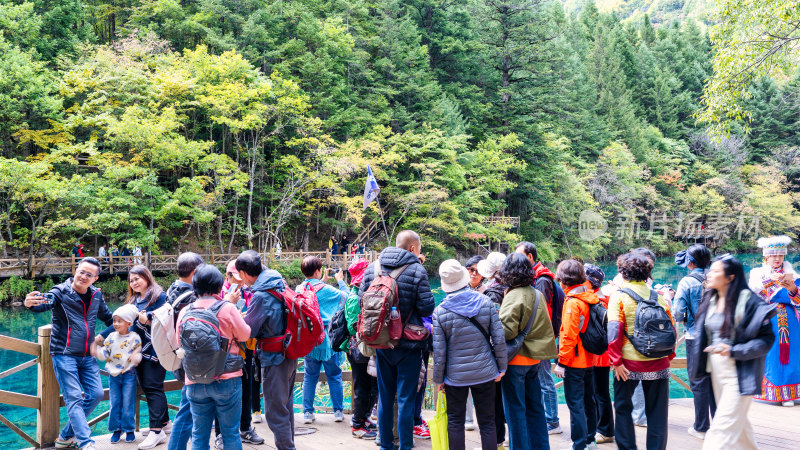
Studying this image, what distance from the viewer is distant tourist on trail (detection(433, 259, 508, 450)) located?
3062 mm

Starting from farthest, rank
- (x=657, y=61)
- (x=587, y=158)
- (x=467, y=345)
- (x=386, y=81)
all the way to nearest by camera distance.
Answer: (x=657, y=61) → (x=587, y=158) → (x=386, y=81) → (x=467, y=345)

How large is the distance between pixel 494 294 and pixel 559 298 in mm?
542

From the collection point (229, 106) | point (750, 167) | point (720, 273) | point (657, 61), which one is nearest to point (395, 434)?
point (720, 273)

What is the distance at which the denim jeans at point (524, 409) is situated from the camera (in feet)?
10.7

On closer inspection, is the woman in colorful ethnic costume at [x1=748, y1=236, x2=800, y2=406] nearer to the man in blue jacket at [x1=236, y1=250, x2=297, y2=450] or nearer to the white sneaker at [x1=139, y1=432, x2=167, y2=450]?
the man in blue jacket at [x1=236, y1=250, x2=297, y2=450]

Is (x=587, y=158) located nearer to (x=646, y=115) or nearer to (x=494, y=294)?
(x=646, y=115)

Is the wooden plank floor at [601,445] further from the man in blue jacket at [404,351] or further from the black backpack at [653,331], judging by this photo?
the black backpack at [653,331]

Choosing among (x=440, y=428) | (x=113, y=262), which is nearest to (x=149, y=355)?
(x=440, y=428)

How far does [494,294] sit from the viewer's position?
358cm

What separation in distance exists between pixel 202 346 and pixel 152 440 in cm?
136

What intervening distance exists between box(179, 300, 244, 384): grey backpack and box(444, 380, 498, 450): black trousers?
133 centimetres

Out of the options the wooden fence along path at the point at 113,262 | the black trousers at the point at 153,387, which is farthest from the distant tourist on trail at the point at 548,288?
the wooden fence along path at the point at 113,262

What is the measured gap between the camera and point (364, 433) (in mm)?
3930

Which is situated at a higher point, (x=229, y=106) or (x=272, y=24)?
(x=272, y=24)
